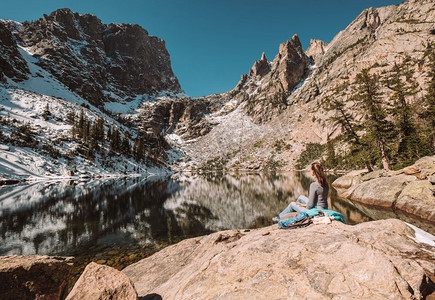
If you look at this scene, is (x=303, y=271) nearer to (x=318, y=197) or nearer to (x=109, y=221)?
(x=318, y=197)

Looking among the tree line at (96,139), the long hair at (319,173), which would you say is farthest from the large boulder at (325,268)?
the tree line at (96,139)

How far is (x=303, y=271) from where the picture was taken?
4172 mm

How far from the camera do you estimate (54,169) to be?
64.7 m

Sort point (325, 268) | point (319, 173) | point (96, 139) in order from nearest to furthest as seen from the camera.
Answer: point (325, 268) < point (319, 173) < point (96, 139)

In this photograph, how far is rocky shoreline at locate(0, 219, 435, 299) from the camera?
370cm

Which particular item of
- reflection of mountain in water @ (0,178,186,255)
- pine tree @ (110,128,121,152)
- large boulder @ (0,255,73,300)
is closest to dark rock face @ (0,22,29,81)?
pine tree @ (110,128,121,152)

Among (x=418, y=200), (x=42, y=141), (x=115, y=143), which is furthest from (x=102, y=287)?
(x=115, y=143)

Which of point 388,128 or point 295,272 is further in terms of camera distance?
point 388,128

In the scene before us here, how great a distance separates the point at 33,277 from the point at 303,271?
609 cm

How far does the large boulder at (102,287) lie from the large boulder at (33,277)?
43.7 inches

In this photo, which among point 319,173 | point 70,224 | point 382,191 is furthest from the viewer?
point 382,191

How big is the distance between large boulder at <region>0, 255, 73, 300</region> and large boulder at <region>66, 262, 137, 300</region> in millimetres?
1110

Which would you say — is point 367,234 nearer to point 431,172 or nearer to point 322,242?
point 322,242

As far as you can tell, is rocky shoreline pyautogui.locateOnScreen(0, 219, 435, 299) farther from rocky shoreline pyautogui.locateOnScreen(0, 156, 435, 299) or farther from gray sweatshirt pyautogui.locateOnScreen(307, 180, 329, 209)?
gray sweatshirt pyautogui.locateOnScreen(307, 180, 329, 209)
